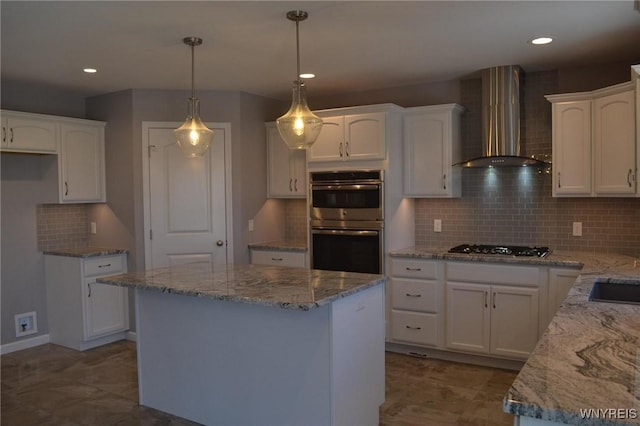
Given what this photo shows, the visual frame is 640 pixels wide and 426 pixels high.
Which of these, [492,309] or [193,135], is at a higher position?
[193,135]

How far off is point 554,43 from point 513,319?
6.69 ft

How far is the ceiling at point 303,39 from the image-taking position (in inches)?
111

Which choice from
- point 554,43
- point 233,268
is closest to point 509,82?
point 554,43

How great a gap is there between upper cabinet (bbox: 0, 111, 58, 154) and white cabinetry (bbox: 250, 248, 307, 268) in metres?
2.11

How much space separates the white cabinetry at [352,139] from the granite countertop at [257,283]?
61.9 inches

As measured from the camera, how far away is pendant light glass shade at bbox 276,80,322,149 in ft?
9.66

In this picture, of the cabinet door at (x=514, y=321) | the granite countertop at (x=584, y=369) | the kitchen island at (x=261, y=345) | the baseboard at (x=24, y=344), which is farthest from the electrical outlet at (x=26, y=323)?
the granite countertop at (x=584, y=369)

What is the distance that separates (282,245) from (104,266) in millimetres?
1709

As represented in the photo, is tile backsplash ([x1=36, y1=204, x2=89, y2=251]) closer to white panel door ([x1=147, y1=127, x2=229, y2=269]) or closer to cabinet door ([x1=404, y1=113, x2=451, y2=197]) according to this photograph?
white panel door ([x1=147, y1=127, x2=229, y2=269])

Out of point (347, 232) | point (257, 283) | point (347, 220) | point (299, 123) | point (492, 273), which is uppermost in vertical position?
point (299, 123)

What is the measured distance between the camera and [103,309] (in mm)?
4824

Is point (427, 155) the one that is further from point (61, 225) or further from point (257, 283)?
point (61, 225)

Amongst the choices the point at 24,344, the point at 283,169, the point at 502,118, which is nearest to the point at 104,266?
the point at 24,344

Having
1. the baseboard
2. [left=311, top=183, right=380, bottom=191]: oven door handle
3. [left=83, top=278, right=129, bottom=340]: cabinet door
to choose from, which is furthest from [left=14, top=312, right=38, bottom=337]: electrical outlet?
[left=311, top=183, right=380, bottom=191]: oven door handle
